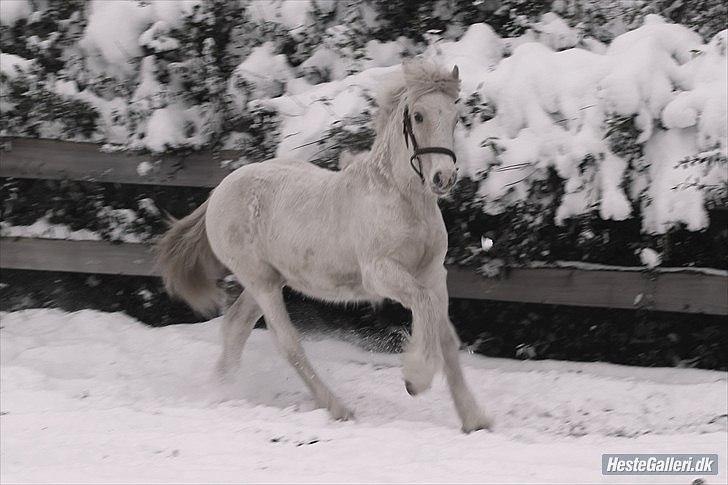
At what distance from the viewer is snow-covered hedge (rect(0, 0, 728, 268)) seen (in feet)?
18.4

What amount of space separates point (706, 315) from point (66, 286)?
4.84m

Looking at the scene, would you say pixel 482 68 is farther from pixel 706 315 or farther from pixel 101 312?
pixel 101 312

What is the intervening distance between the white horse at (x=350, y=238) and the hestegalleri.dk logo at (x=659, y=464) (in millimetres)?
1065

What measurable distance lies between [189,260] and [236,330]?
22.0 inches

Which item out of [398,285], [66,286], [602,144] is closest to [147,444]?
[398,285]

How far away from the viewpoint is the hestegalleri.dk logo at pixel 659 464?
3.48 meters

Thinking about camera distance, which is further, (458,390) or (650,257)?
(650,257)

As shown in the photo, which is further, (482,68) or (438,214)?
(482,68)

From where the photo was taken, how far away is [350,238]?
4.91 m

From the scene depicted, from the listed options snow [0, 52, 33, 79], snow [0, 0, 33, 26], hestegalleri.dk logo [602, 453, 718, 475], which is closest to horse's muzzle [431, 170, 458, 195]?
hestegalleri.dk logo [602, 453, 718, 475]

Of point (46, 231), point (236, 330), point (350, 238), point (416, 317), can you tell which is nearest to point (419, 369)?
point (416, 317)

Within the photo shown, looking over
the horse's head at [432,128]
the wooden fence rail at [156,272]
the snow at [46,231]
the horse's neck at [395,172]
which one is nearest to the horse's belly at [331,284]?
the horse's neck at [395,172]

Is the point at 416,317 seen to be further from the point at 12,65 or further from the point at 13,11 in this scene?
the point at 13,11

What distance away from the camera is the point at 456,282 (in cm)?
629
